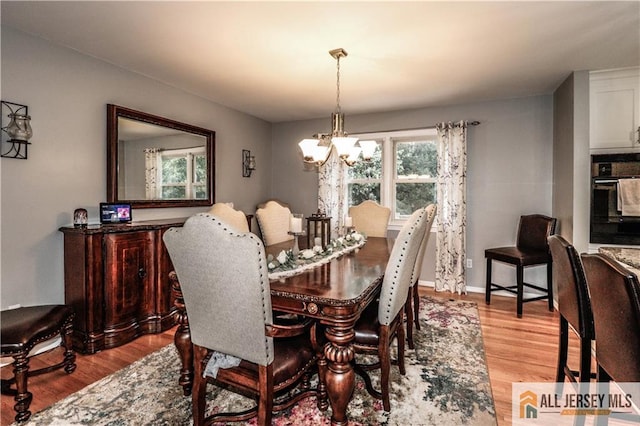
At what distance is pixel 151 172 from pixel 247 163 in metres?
1.60

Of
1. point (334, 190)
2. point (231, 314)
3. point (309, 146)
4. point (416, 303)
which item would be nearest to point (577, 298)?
point (416, 303)

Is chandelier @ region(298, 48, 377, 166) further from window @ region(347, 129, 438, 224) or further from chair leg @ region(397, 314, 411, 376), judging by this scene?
window @ region(347, 129, 438, 224)

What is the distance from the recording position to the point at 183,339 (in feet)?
6.20

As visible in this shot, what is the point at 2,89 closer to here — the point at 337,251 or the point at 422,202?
the point at 337,251

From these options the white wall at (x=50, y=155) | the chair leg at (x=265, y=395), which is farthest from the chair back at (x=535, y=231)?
the white wall at (x=50, y=155)

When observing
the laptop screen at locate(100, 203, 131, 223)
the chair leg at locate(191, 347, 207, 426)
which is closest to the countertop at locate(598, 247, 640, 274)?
the chair leg at locate(191, 347, 207, 426)

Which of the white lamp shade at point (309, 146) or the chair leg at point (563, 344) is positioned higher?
the white lamp shade at point (309, 146)

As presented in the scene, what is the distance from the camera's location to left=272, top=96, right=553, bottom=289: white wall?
390cm

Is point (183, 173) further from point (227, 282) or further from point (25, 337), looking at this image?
point (227, 282)

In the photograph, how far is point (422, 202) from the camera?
457 cm

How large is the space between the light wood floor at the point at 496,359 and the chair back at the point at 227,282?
140cm

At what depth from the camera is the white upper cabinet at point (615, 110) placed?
3027 mm

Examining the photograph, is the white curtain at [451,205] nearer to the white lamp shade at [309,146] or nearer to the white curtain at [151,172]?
the white lamp shade at [309,146]

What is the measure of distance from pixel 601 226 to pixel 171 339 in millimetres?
4065
